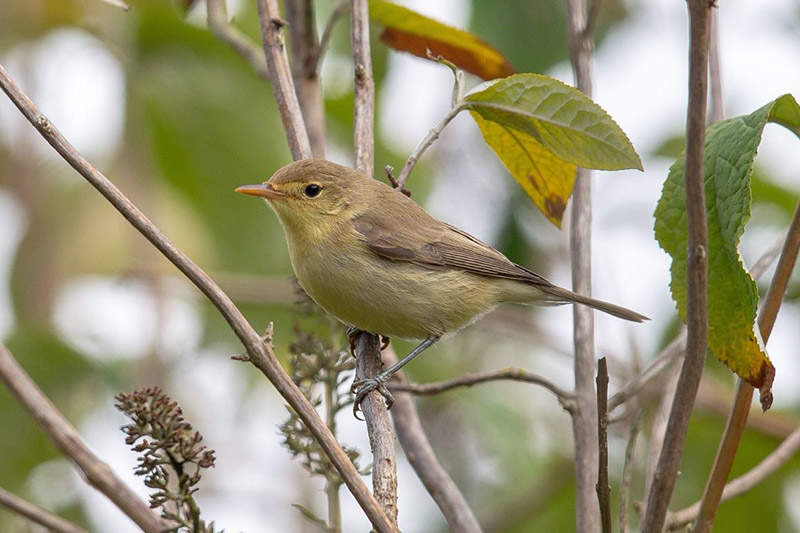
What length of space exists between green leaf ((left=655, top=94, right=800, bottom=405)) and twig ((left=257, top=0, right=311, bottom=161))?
128 centimetres

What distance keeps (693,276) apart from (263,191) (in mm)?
2566

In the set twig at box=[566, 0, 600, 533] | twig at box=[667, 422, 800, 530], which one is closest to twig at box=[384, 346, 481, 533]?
twig at box=[566, 0, 600, 533]

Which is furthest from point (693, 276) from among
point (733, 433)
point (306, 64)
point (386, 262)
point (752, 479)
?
point (386, 262)

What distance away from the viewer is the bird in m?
3.77

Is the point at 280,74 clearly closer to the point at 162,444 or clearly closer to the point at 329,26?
the point at 329,26

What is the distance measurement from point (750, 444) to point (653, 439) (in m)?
1.69

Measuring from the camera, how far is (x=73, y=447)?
194 centimetres

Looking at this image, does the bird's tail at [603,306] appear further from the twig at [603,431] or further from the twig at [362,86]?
the twig at [603,431]

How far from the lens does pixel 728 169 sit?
6.72 feet

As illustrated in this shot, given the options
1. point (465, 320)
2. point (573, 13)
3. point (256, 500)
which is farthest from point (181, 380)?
point (573, 13)

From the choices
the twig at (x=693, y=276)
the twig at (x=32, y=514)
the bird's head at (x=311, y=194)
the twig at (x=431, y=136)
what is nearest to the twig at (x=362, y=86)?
the twig at (x=431, y=136)

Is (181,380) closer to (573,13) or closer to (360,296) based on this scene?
(360,296)

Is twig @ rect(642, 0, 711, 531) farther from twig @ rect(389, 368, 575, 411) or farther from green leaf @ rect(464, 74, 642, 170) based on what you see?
twig @ rect(389, 368, 575, 411)

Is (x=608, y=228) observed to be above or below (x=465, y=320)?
above
